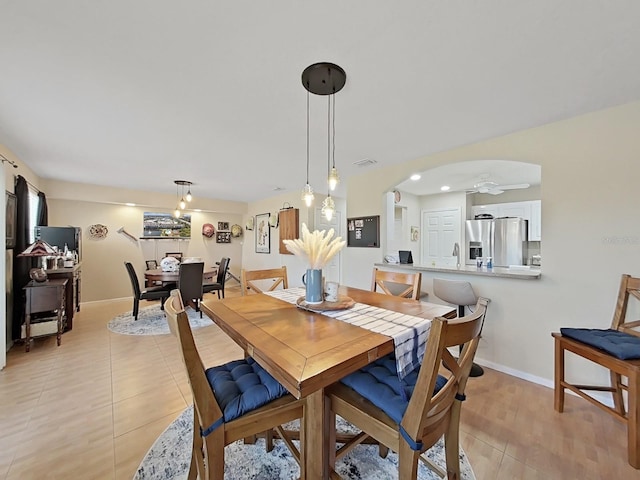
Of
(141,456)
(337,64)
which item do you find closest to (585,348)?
(337,64)

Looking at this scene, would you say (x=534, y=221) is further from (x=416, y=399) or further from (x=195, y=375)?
(x=195, y=375)

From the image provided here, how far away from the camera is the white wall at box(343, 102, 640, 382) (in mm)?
1895

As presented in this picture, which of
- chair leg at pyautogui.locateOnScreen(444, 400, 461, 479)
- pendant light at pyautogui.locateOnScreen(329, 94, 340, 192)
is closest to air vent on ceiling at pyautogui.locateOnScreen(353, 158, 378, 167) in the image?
pendant light at pyautogui.locateOnScreen(329, 94, 340, 192)

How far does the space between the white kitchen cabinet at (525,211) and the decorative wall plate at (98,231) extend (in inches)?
297

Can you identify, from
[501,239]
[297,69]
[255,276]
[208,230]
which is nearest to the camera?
[297,69]

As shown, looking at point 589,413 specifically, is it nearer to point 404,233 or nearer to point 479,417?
point 479,417

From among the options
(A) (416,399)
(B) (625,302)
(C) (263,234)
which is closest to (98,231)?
(C) (263,234)

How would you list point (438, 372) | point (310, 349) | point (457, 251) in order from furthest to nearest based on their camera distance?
point (457, 251) < point (310, 349) < point (438, 372)

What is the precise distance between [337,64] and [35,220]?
5056mm

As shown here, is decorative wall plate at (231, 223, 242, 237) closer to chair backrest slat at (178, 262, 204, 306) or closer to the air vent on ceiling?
chair backrest slat at (178, 262, 204, 306)

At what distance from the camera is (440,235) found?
209 inches

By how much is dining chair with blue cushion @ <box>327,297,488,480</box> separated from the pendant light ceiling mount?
1.47 meters

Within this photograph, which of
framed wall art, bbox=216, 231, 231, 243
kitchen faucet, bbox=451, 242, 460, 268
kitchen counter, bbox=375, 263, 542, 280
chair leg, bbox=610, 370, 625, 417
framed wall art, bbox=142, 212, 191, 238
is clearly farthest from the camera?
framed wall art, bbox=216, 231, 231, 243

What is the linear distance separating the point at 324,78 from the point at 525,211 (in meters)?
4.57
